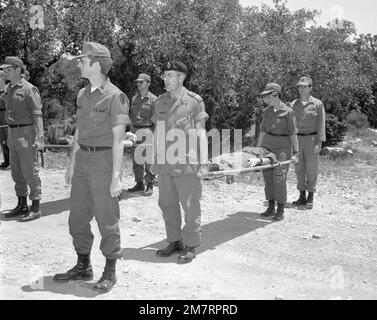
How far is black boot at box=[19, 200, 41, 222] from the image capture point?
243 inches

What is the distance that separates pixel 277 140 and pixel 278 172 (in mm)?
450

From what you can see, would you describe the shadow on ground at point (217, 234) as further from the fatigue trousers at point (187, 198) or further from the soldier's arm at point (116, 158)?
the soldier's arm at point (116, 158)

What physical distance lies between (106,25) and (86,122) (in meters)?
10.1

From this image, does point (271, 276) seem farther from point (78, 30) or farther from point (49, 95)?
point (49, 95)

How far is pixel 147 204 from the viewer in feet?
24.1

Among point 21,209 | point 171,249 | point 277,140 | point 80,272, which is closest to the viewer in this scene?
point 80,272

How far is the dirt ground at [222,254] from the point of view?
4.11 meters

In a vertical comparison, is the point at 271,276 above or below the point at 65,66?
below

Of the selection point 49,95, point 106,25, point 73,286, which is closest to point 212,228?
point 73,286

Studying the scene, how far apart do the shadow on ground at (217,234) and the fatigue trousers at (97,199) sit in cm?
89

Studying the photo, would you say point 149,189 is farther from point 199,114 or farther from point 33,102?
point 199,114

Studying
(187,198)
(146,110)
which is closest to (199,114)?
(187,198)

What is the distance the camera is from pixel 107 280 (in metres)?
4.05

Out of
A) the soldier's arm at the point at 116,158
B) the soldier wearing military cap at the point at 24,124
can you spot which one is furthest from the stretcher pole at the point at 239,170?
the soldier wearing military cap at the point at 24,124
